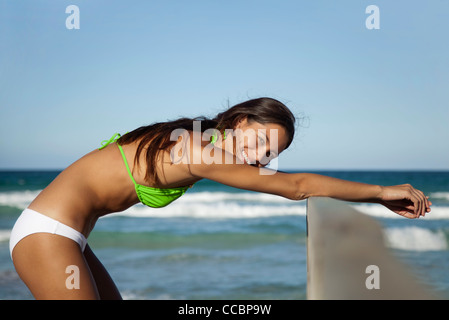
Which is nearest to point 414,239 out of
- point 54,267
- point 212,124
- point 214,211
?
point 212,124

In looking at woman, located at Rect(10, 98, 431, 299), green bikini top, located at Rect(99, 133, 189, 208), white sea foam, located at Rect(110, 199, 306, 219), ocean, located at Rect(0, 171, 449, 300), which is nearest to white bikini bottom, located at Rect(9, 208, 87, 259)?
woman, located at Rect(10, 98, 431, 299)

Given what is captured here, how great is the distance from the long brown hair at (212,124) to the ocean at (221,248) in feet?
1.64

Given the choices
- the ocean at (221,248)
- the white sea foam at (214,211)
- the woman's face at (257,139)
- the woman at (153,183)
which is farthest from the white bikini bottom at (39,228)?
the white sea foam at (214,211)

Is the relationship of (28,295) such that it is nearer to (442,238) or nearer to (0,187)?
(442,238)

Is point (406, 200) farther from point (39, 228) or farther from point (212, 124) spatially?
point (39, 228)

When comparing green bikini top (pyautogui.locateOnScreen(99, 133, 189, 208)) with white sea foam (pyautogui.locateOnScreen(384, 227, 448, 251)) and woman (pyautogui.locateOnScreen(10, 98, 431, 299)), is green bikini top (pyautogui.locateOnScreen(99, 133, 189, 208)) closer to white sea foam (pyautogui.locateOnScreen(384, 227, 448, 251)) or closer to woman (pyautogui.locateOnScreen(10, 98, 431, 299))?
woman (pyautogui.locateOnScreen(10, 98, 431, 299))

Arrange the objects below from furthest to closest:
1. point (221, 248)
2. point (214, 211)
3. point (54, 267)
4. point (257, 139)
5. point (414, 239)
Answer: point (214, 211) → point (221, 248) → point (414, 239) → point (257, 139) → point (54, 267)

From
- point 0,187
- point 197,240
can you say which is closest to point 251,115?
point 197,240

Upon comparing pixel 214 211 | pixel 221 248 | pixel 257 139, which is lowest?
pixel 214 211

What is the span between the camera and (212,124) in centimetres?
201

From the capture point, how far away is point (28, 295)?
19.8 feet

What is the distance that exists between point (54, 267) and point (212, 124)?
0.87m

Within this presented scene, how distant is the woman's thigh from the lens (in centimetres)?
157
